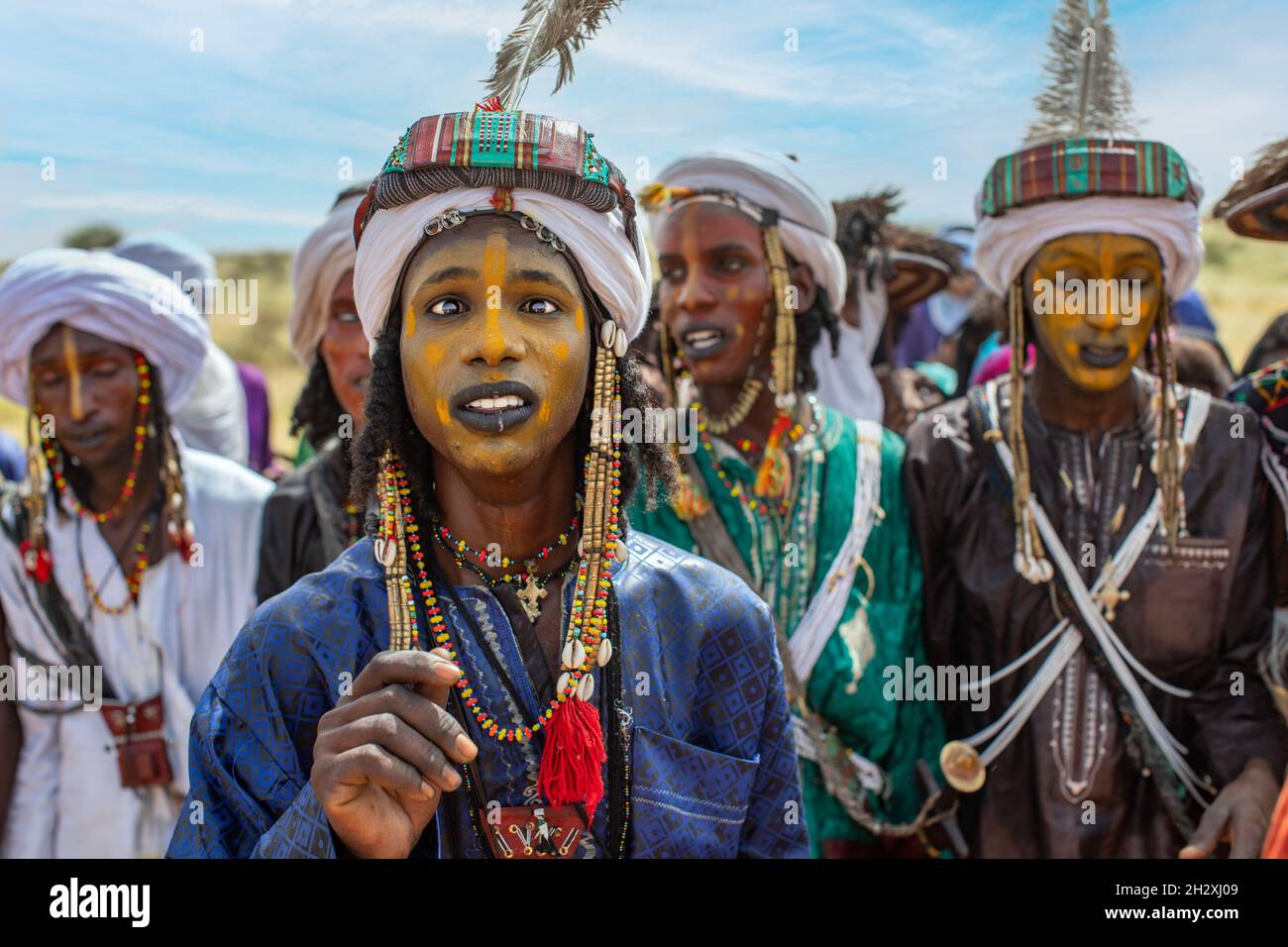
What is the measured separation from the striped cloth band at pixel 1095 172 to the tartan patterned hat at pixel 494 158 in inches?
75.9

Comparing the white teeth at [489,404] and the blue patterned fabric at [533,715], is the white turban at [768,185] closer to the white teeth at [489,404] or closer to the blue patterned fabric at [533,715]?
the blue patterned fabric at [533,715]

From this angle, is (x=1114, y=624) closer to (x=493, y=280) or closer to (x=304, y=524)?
(x=493, y=280)

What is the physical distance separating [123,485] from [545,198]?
A: 8.41ft

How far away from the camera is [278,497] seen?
442 cm

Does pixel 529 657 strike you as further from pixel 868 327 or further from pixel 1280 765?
pixel 868 327

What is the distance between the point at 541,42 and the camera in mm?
2693

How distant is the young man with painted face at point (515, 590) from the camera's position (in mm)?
2371

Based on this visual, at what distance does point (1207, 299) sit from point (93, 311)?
56.3ft

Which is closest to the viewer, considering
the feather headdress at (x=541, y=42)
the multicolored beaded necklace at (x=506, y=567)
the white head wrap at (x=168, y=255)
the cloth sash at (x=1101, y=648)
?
the multicolored beaded necklace at (x=506, y=567)

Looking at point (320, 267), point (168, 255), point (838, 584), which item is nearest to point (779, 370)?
point (838, 584)

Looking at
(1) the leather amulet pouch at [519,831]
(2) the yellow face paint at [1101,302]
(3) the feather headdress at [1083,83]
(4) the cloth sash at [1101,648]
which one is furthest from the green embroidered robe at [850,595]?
(1) the leather amulet pouch at [519,831]

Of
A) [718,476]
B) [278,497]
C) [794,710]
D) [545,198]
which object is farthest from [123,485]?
[545,198]

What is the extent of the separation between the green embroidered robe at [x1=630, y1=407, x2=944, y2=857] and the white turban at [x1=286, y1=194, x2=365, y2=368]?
1306 millimetres

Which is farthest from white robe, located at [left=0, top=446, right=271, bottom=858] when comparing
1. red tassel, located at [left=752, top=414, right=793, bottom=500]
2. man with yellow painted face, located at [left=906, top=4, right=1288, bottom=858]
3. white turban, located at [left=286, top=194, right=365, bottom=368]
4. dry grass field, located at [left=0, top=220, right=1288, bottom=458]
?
dry grass field, located at [left=0, top=220, right=1288, bottom=458]
